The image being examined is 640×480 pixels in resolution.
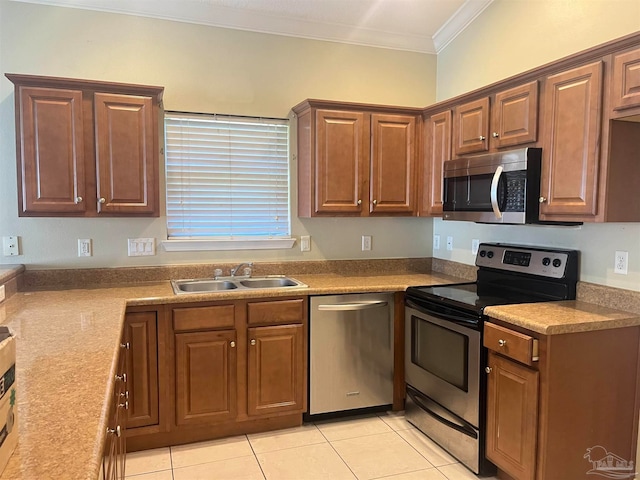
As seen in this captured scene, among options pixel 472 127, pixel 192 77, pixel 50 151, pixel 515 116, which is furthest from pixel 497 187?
pixel 50 151

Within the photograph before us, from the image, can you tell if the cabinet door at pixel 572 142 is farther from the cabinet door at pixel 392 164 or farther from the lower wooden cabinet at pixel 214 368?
the lower wooden cabinet at pixel 214 368

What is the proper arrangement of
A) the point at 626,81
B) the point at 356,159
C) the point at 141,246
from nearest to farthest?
the point at 626,81
the point at 141,246
the point at 356,159

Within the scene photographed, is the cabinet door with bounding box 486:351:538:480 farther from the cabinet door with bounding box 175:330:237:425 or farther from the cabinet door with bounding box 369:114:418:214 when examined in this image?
the cabinet door with bounding box 175:330:237:425

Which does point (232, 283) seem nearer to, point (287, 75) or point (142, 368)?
point (142, 368)

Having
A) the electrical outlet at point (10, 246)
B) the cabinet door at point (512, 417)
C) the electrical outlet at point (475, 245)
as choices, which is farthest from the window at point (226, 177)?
the cabinet door at point (512, 417)

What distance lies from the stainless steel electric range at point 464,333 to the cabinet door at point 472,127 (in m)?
0.66

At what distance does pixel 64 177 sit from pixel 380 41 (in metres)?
2.50

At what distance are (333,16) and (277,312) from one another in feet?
7.12

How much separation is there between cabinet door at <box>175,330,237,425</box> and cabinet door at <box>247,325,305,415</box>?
0.39 feet

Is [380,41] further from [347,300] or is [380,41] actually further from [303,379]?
[303,379]

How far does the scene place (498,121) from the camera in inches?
107

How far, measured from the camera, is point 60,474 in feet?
3.01

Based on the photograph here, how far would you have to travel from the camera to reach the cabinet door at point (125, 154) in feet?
8.99

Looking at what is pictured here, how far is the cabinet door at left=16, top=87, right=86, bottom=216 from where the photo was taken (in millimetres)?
2607
